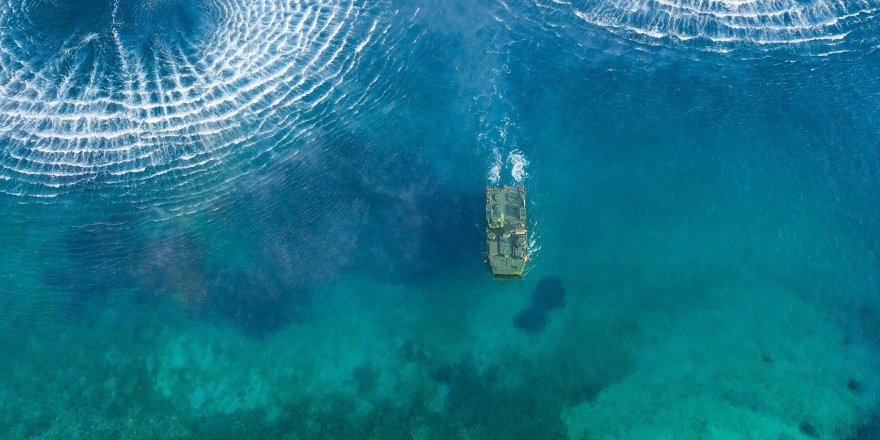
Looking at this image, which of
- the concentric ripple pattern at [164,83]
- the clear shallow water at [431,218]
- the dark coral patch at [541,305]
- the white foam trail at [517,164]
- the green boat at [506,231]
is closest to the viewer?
the clear shallow water at [431,218]

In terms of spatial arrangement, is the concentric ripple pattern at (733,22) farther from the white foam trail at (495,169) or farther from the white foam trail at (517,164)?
the white foam trail at (495,169)

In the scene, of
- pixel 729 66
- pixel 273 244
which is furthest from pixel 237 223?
pixel 729 66

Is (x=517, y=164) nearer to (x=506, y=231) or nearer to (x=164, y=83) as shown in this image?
(x=506, y=231)

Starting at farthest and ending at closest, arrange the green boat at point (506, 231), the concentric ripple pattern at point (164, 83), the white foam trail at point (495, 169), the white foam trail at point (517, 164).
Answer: the concentric ripple pattern at point (164, 83), the white foam trail at point (517, 164), the white foam trail at point (495, 169), the green boat at point (506, 231)

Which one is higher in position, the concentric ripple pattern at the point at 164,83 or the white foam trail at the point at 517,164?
the concentric ripple pattern at the point at 164,83

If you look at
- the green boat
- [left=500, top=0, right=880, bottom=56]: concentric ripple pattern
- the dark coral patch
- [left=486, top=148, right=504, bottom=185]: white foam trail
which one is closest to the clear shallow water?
[left=500, top=0, right=880, bottom=56]: concentric ripple pattern

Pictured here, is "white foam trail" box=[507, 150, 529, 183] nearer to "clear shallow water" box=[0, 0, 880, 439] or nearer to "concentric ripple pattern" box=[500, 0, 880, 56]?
"clear shallow water" box=[0, 0, 880, 439]

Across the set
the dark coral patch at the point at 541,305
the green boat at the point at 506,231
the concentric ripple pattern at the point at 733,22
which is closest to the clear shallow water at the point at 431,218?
the concentric ripple pattern at the point at 733,22

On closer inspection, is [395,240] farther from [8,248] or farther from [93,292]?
[8,248]
